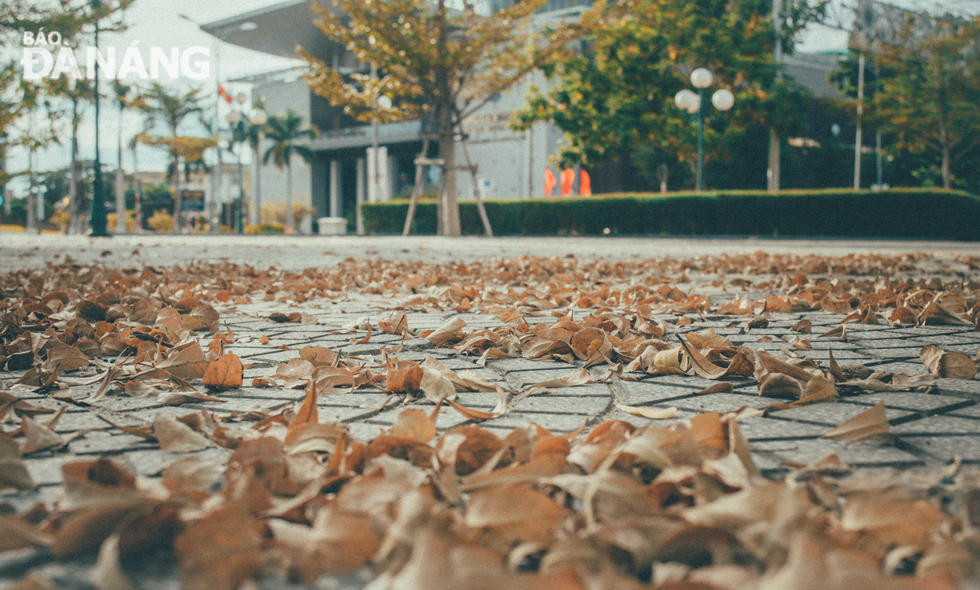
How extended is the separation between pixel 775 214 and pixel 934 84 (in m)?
15.0

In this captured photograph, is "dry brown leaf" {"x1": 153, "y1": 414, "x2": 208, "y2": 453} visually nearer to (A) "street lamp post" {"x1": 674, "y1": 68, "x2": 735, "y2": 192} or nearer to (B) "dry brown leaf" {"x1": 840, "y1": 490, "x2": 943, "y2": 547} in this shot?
(B) "dry brown leaf" {"x1": 840, "y1": 490, "x2": 943, "y2": 547}

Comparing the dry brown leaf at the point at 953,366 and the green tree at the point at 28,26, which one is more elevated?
the green tree at the point at 28,26

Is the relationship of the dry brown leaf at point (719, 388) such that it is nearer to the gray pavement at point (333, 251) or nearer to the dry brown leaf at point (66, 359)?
the dry brown leaf at point (66, 359)

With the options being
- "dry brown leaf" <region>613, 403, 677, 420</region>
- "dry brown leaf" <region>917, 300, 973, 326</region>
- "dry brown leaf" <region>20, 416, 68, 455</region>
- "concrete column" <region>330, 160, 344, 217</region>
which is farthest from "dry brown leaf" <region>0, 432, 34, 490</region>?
"concrete column" <region>330, 160, 344, 217</region>

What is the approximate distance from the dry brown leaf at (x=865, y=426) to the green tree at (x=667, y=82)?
24033mm

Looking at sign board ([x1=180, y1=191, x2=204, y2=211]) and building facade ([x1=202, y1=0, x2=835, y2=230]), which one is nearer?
building facade ([x1=202, y1=0, x2=835, y2=230])

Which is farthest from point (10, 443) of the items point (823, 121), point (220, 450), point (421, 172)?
point (823, 121)

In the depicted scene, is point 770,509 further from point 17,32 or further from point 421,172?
point 421,172

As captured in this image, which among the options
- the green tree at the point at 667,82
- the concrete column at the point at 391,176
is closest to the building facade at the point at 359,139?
the concrete column at the point at 391,176

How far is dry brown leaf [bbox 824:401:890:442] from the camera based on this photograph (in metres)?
1.59

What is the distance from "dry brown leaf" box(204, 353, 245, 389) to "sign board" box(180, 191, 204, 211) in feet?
170

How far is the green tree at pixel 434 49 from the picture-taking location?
62.1 feet

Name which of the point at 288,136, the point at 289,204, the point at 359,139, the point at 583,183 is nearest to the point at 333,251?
the point at 583,183

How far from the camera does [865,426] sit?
160 cm
